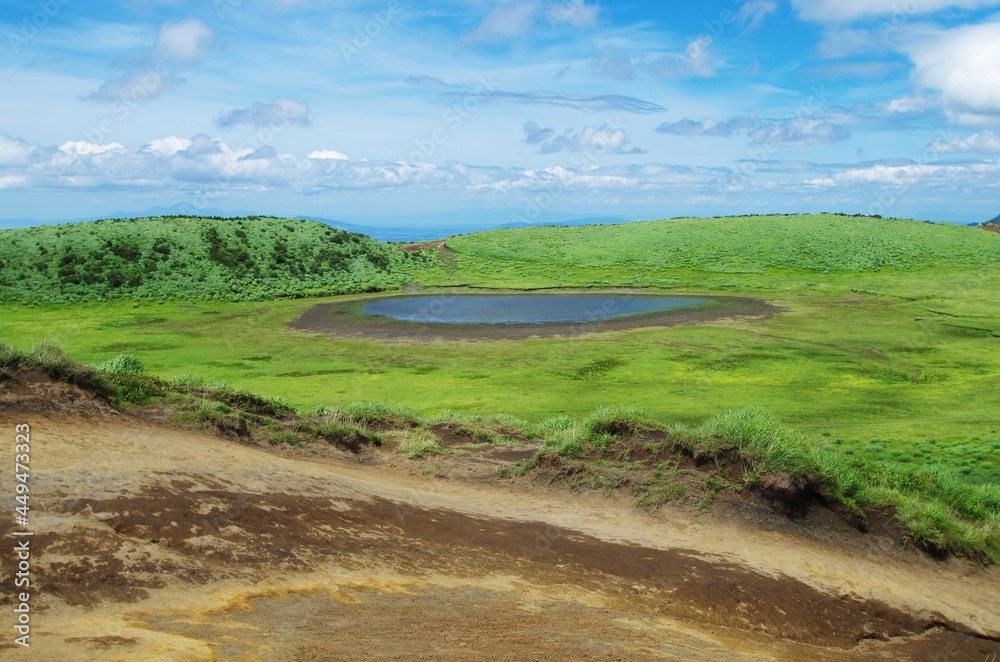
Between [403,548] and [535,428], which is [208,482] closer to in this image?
[403,548]

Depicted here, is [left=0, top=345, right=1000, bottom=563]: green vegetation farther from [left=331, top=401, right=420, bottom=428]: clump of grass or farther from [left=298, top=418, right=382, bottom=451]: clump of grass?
[left=331, top=401, right=420, bottom=428]: clump of grass

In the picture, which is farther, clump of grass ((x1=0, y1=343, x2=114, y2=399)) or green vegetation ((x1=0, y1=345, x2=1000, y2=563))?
green vegetation ((x1=0, y1=345, x2=1000, y2=563))

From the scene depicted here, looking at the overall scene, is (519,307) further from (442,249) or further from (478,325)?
(442,249)

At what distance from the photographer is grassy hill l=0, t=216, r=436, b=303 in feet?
164

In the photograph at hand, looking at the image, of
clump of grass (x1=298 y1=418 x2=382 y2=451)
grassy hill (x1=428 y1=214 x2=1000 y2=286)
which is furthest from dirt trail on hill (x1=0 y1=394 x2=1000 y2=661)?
grassy hill (x1=428 y1=214 x2=1000 y2=286)

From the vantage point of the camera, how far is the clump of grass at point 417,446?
597 inches

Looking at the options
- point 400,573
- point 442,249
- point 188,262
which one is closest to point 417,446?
point 400,573

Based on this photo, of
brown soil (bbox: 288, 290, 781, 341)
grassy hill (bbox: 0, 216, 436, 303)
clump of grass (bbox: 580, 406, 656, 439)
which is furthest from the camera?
grassy hill (bbox: 0, 216, 436, 303)

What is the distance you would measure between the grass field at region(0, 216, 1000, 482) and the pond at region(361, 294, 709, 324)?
5.30 meters

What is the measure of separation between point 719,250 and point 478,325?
138 feet

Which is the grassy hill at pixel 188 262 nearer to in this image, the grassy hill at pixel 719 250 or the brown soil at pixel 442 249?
the brown soil at pixel 442 249

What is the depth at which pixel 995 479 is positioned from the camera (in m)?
16.9

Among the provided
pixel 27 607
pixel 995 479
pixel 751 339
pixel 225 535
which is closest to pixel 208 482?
pixel 225 535

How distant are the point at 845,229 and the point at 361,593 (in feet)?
280
